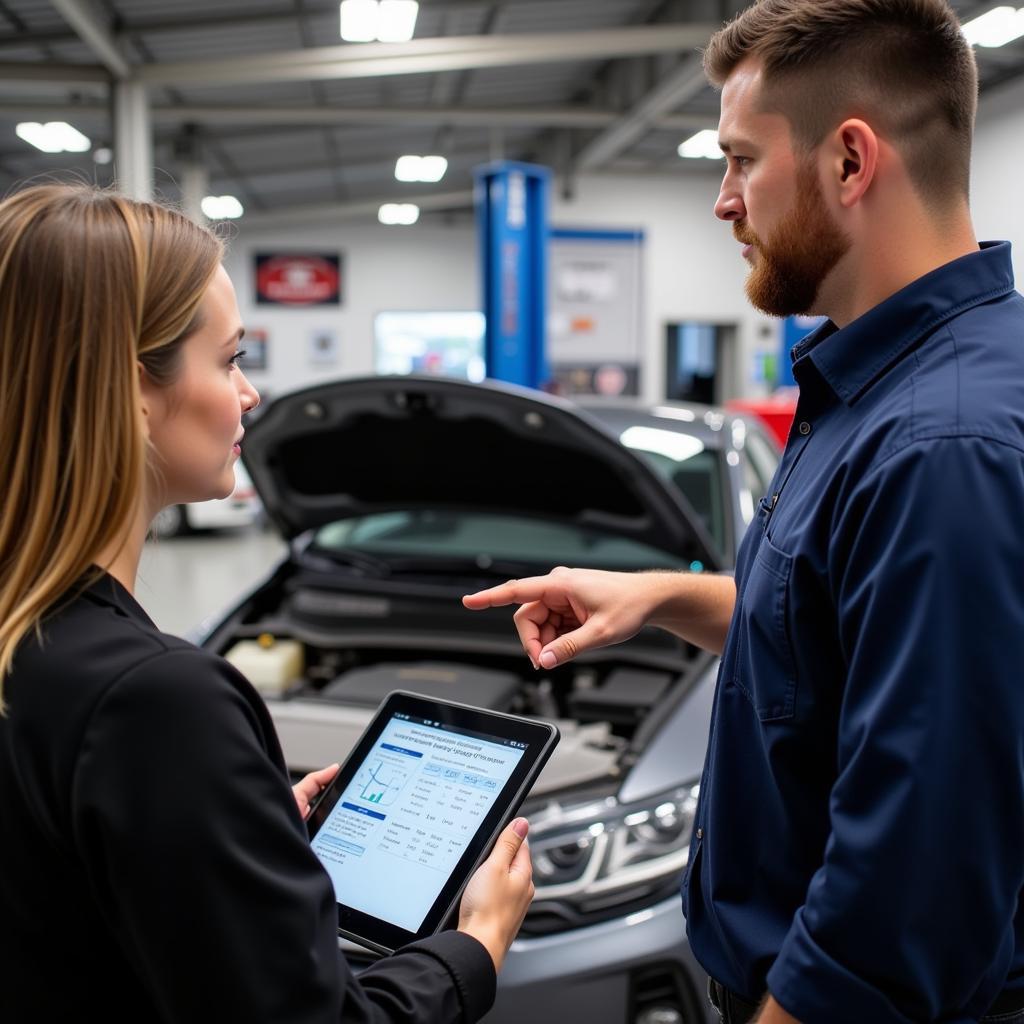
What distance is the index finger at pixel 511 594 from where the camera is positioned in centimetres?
144

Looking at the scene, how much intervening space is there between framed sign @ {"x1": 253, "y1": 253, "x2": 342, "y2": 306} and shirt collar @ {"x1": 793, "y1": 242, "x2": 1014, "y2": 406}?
16175 mm

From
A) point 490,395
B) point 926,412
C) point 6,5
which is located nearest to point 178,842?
point 926,412

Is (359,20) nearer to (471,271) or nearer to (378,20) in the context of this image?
(378,20)

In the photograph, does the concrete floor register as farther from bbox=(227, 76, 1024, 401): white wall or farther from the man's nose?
the man's nose

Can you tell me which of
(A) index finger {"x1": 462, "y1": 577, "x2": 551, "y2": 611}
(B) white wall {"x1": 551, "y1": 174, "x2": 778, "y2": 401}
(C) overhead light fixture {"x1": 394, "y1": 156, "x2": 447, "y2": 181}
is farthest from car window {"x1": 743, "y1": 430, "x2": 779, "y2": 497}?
(B) white wall {"x1": 551, "y1": 174, "x2": 778, "y2": 401}

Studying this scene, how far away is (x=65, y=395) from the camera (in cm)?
91

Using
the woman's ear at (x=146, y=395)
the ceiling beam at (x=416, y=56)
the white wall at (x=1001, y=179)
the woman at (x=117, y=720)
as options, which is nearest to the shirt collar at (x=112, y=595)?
the woman at (x=117, y=720)

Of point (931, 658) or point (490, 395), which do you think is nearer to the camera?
point (931, 658)

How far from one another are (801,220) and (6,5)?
763 cm

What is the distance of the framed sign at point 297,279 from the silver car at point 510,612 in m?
13.7

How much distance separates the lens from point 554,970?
200cm

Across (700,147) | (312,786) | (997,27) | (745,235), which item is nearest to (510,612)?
(312,786)

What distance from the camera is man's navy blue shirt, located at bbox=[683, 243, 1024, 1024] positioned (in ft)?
3.11

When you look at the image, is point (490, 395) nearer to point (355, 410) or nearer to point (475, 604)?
point (355, 410)
